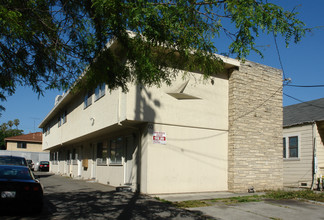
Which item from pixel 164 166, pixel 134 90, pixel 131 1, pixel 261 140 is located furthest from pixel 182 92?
pixel 131 1

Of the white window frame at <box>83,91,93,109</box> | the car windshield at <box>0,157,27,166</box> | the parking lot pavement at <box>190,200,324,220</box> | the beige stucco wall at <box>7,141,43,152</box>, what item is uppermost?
Result: the white window frame at <box>83,91,93,109</box>

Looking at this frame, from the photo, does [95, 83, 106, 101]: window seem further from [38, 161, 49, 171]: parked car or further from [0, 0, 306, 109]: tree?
[38, 161, 49, 171]: parked car

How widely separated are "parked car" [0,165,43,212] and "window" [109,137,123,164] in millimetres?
6602

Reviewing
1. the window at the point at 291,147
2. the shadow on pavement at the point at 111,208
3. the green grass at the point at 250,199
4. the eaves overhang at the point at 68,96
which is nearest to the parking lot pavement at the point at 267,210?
the green grass at the point at 250,199

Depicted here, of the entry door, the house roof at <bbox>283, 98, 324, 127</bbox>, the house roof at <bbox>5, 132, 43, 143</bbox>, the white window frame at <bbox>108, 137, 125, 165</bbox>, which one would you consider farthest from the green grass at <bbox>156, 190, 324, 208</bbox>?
the house roof at <bbox>5, 132, 43, 143</bbox>

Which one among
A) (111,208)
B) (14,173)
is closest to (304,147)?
(111,208)

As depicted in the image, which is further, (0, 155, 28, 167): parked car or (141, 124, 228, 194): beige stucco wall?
(0, 155, 28, 167): parked car

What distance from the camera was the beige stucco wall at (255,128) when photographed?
44.6ft

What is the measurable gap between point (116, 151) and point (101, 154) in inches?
105

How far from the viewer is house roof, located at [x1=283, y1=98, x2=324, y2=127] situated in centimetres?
1645

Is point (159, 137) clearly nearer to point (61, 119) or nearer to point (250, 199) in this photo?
point (250, 199)

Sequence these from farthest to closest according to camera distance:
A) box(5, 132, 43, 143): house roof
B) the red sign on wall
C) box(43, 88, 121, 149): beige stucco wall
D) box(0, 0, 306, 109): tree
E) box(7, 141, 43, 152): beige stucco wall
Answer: box(5, 132, 43, 143): house roof
box(7, 141, 43, 152): beige stucco wall
box(43, 88, 121, 149): beige stucco wall
the red sign on wall
box(0, 0, 306, 109): tree

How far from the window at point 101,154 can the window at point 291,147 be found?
1007cm

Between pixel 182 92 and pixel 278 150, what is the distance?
5734 millimetres
